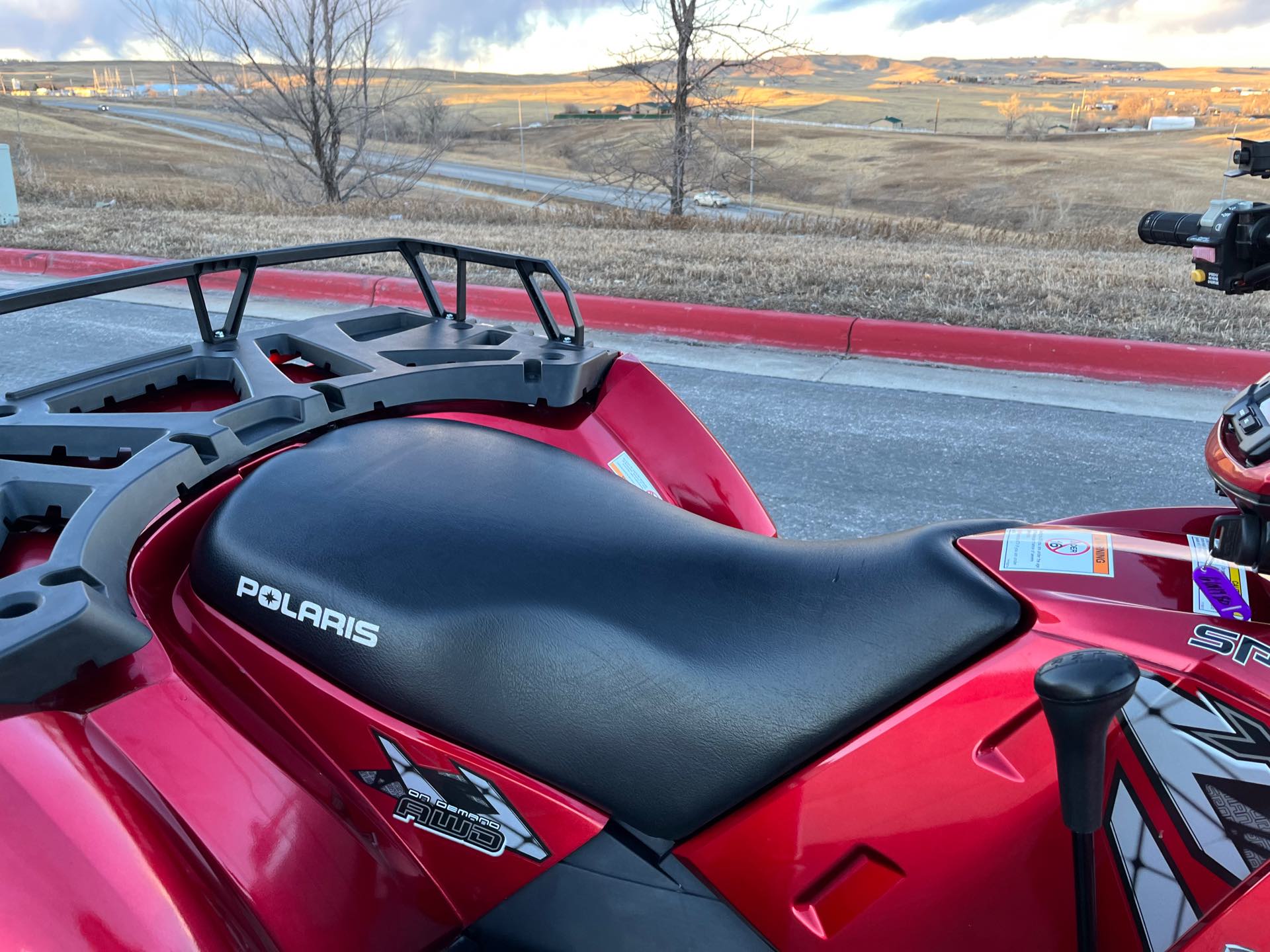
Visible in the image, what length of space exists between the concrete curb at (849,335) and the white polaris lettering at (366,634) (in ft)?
16.5

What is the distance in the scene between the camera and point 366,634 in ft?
3.92

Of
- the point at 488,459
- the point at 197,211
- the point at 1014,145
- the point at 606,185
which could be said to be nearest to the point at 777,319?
the point at 488,459

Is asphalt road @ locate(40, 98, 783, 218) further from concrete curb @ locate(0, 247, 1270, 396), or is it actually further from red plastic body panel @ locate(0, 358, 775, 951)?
red plastic body panel @ locate(0, 358, 775, 951)

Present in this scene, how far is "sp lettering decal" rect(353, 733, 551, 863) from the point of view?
117cm

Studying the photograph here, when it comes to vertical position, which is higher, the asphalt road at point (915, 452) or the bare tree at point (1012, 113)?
the bare tree at point (1012, 113)

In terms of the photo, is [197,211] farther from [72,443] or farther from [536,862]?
[536,862]

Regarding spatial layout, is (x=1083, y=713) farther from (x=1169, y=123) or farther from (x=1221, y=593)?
(x=1169, y=123)

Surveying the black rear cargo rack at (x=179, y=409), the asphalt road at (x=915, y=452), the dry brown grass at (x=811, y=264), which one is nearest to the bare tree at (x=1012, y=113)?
the dry brown grass at (x=811, y=264)

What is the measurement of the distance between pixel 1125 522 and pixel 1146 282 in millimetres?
6372

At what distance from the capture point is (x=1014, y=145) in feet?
212

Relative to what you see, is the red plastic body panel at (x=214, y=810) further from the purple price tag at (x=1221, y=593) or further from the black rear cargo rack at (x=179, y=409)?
the purple price tag at (x=1221, y=593)

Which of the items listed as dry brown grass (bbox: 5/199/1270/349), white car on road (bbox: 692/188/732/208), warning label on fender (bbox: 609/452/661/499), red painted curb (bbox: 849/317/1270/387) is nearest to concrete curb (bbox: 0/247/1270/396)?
red painted curb (bbox: 849/317/1270/387)

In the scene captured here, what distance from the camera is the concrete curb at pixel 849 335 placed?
5298mm

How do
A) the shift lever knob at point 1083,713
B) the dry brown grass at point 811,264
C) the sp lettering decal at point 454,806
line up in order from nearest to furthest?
the shift lever knob at point 1083,713
the sp lettering decal at point 454,806
the dry brown grass at point 811,264
